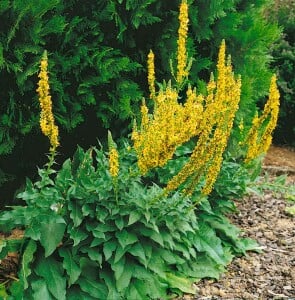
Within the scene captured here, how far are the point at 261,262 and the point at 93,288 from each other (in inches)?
59.4

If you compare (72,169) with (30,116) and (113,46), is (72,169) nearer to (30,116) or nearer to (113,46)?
(30,116)

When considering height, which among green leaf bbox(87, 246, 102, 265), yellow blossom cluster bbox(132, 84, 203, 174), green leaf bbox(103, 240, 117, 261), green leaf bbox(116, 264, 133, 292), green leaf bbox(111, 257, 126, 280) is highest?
yellow blossom cluster bbox(132, 84, 203, 174)

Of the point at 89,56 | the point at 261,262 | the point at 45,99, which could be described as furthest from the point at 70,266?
the point at 261,262

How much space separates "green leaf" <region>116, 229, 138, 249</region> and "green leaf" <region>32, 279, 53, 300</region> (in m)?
0.52

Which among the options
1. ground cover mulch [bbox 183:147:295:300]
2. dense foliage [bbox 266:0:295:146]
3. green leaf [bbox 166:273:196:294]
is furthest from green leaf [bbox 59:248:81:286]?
dense foliage [bbox 266:0:295:146]

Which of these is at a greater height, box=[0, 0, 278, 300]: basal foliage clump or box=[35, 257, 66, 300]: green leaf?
box=[0, 0, 278, 300]: basal foliage clump

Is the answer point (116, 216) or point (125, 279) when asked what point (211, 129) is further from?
point (125, 279)

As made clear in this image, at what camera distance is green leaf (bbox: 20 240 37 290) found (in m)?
3.49

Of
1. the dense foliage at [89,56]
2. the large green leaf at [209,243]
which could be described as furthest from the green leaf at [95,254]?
the dense foliage at [89,56]

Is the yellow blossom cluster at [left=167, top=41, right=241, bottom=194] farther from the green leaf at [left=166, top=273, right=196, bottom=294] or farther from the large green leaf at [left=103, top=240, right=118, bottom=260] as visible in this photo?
the green leaf at [left=166, top=273, right=196, bottom=294]

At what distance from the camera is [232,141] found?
16.9ft

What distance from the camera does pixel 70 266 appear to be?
11.9 ft

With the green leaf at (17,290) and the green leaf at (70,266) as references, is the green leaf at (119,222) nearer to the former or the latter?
the green leaf at (70,266)

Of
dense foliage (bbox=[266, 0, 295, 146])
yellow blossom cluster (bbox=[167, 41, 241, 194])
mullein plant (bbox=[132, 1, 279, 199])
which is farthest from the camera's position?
dense foliage (bbox=[266, 0, 295, 146])
